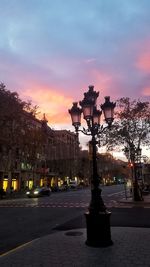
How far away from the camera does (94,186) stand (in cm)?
1003

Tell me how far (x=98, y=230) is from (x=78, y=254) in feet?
4.40

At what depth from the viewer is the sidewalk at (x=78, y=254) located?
23.9ft

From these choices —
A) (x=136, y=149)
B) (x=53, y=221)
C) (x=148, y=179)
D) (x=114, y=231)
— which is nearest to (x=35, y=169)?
(x=148, y=179)

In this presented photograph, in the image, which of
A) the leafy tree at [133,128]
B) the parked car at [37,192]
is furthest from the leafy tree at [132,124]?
the parked car at [37,192]

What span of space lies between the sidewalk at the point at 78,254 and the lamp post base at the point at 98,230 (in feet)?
0.77

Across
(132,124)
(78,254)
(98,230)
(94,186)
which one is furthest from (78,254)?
(132,124)

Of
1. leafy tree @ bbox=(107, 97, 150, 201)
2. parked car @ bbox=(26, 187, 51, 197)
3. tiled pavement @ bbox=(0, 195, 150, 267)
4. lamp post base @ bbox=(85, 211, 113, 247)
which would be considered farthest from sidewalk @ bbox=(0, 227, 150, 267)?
parked car @ bbox=(26, 187, 51, 197)

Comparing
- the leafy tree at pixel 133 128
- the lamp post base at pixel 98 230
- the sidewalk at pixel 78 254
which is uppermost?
the leafy tree at pixel 133 128

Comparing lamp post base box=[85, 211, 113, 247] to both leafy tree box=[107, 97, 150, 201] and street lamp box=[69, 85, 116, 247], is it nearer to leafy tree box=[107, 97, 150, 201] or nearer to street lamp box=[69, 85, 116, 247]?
street lamp box=[69, 85, 116, 247]

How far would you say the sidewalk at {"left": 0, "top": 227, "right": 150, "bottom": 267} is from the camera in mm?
7281

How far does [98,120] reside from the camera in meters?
11.9

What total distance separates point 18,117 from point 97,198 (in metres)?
39.0

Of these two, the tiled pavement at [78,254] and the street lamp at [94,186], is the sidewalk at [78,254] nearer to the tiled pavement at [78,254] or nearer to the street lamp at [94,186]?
the tiled pavement at [78,254]

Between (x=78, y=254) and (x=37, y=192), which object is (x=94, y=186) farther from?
(x=37, y=192)
